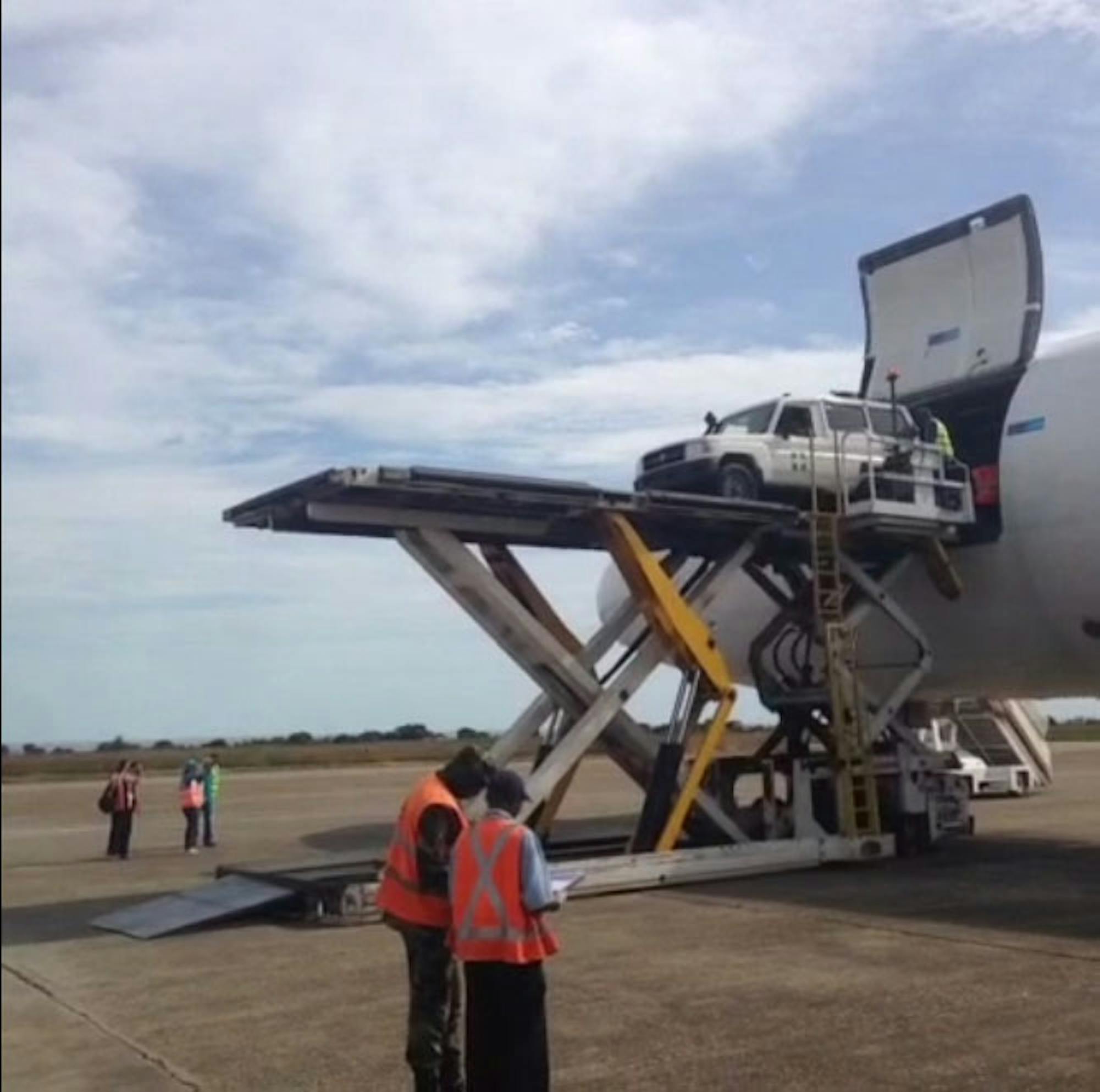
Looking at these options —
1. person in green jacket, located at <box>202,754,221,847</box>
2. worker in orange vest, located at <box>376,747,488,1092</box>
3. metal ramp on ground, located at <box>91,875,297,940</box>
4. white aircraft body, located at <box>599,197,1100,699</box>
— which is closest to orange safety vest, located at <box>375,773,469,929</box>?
worker in orange vest, located at <box>376,747,488,1092</box>

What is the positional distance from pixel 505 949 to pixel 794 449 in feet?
39.4

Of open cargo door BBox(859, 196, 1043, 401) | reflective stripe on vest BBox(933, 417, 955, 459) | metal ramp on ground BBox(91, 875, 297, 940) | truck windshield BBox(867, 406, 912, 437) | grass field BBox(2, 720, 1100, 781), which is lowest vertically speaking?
→ metal ramp on ground BBox(91, 875, 297, 940)

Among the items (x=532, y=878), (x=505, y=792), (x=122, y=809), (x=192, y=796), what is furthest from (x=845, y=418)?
(x=532, y=878)

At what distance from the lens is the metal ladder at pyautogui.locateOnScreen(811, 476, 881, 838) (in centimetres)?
1681

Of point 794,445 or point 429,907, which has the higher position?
point 794,445

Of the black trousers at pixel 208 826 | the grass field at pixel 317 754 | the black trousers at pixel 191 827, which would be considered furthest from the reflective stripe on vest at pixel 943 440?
the black trousers at pixel 191 827

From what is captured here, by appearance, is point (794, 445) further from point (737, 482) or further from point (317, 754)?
point (317, 754)

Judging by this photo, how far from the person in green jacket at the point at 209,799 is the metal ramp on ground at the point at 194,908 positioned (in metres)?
2.12

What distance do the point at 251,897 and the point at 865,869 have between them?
20.9 feet

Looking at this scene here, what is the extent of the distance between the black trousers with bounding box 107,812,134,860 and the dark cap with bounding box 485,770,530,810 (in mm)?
Answer: 15603

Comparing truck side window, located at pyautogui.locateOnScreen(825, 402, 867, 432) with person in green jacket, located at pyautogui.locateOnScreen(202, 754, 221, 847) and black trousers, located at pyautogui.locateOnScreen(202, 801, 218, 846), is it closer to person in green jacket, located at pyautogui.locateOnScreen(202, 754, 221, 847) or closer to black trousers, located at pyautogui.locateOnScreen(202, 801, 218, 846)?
person in green jacket, located at pyautogui.locateOnScreen(202, 754, 221, 847)

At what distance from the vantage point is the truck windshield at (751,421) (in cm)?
1755

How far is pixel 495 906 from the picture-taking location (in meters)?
6.18

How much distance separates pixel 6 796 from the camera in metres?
2.81
